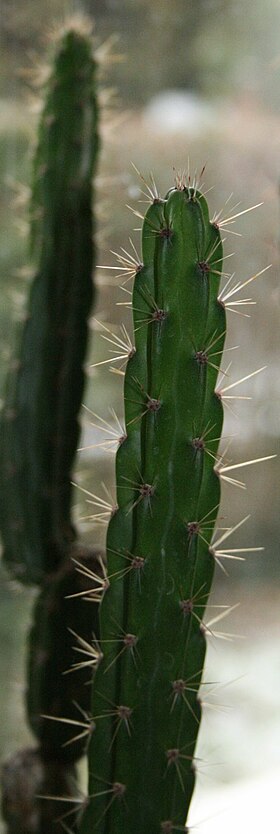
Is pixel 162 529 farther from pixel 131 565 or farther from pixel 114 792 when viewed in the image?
pixel 114 792

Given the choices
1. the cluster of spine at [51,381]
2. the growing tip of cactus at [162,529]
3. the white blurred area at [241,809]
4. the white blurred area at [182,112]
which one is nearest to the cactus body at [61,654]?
the cluster of spine at [51,381]

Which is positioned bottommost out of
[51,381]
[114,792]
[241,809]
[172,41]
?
[241,809]

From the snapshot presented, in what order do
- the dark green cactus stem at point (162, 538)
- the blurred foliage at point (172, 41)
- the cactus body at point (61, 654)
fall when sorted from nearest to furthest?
the dark green cactus stem at point (162, 538) < the cactus body at point (61, 654) < the blurred foliage at point (172, 41)

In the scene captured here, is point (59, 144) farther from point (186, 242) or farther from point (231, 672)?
point (231, 672)

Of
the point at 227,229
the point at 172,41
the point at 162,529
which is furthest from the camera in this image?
the point at 172,41

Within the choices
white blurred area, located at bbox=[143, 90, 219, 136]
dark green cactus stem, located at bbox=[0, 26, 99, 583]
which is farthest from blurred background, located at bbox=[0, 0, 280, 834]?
dark green cactus stem, located at bbox=[0, 26, 99, 583]

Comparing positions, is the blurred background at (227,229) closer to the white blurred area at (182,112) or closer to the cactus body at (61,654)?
the white blurred area at (182,112)

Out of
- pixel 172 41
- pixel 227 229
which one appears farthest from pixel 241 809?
pixel 172 41

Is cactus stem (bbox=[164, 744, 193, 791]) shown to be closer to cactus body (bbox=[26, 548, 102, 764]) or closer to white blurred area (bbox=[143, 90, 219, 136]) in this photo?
cactus body (bbox=[26, 548, 102, 764])
